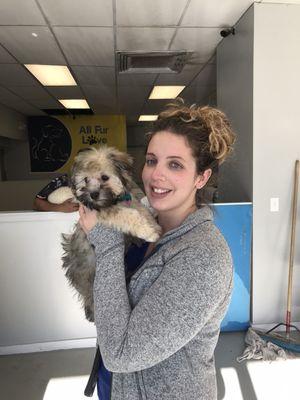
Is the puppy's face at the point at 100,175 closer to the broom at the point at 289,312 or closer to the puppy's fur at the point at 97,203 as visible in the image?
the puppy's fur at the point at 97,203

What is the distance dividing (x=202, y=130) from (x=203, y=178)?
0.15 metres

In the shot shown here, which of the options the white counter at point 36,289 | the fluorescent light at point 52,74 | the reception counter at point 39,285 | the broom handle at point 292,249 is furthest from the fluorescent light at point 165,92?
the white counter at point 36,289

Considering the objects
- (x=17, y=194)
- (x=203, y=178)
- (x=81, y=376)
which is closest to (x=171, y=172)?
(x=203, y=178)

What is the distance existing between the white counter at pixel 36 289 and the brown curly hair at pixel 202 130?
1732 mm

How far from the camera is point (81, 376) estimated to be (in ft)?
7.60

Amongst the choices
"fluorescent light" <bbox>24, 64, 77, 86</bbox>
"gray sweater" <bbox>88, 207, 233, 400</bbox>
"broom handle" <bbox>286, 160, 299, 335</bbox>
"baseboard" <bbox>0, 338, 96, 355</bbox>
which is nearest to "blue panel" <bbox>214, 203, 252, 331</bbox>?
"broom handle" <bbox>286, 160, 299, 335</bbox>

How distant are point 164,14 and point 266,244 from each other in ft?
6.93

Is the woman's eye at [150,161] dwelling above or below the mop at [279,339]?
above

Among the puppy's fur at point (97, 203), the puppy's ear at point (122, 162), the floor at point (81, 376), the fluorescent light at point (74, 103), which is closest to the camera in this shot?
the puppy's fur at point (97, 203)

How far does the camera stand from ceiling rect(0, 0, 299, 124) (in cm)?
269

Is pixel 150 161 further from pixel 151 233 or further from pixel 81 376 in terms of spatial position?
pixel 81 376

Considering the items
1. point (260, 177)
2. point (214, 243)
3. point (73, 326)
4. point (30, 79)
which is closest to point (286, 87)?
point (260, 177)

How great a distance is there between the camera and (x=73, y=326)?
8.66ft

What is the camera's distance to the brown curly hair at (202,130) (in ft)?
3.09
